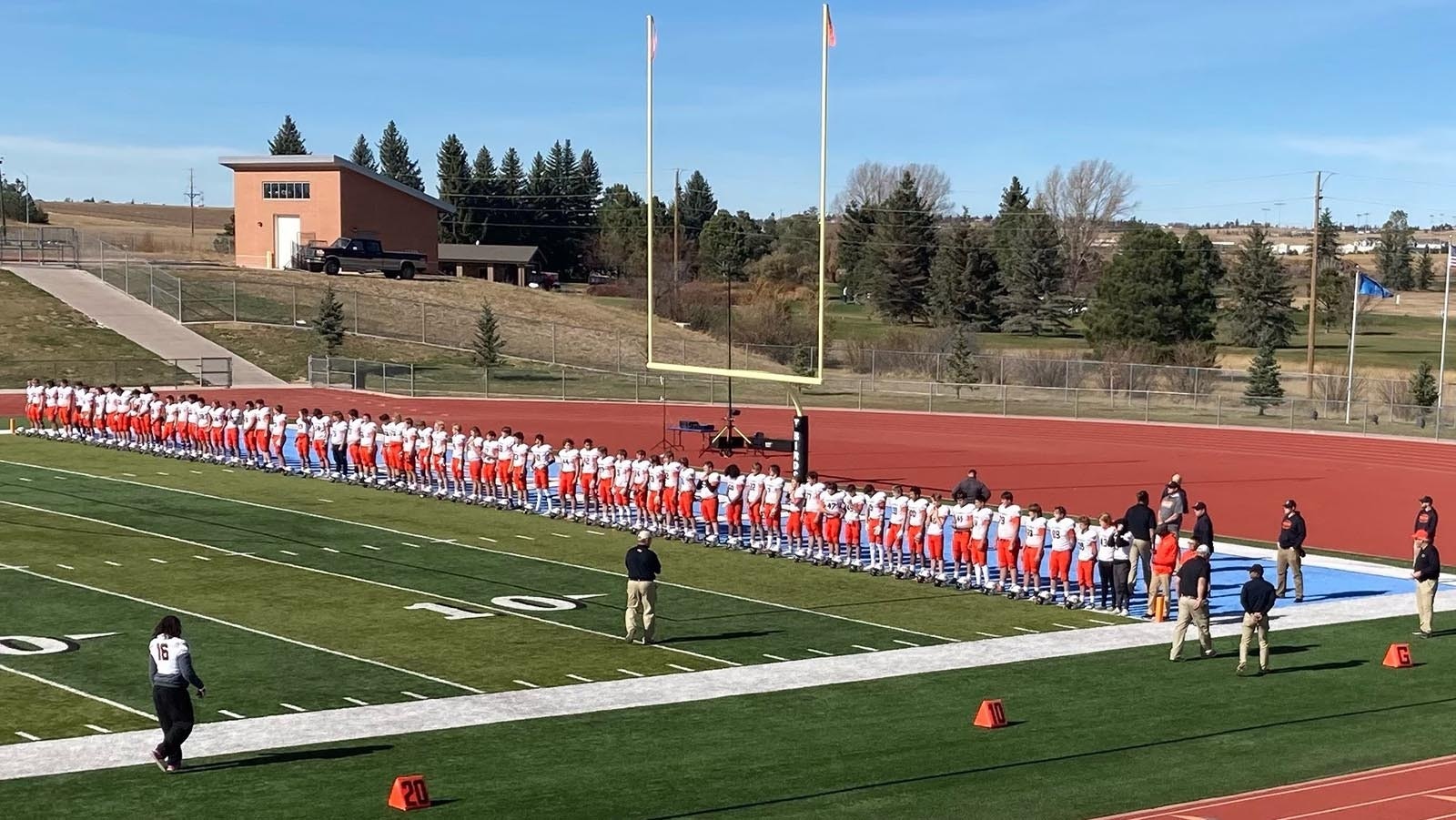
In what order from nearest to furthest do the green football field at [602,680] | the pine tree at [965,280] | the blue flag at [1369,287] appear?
the green football field at [602,680] → the blue flag at [1369,287] → the pine tree at [965,280]

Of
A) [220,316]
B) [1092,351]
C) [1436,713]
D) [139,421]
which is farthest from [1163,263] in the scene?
[1436,713]

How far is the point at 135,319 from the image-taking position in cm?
5972

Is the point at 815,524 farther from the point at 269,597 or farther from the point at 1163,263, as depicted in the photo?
the point at 1163,263

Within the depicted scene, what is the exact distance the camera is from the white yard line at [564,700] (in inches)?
526

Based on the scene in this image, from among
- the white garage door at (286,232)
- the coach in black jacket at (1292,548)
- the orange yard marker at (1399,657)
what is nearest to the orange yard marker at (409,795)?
the orange yard marker at (1399,657)

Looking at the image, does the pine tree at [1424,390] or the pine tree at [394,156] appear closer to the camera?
the pine tree at [1424,390]

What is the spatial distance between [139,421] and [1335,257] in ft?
358

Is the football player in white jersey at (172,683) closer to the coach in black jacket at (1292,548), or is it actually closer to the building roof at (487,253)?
the coach in black jacket at (1292,548)

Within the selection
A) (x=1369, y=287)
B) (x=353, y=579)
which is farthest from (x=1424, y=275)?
(x=353, y=579)

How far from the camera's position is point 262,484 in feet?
98.9

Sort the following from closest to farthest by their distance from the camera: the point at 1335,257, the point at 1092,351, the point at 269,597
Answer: the point at 269,597, the point at 1092,351, the point at 1335,257

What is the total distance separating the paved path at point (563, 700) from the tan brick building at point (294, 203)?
61.3 metres

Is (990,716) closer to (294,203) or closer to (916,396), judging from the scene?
(916,396)

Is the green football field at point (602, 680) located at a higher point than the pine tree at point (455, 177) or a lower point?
lower
